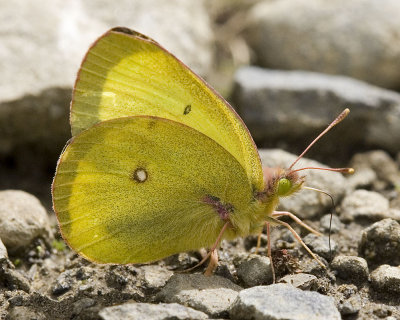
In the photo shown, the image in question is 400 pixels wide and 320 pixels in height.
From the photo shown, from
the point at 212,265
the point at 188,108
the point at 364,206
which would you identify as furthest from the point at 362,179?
the point at 188,108

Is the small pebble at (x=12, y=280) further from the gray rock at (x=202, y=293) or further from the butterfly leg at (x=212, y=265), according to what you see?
the butterfly leg at (x=212, y=265)

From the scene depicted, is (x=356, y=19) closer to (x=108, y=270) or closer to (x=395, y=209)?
(x=395, y=209)

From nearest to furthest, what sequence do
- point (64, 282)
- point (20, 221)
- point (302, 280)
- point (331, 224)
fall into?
point (302, 280) → point (64, 282) → point (20, 221) → point (331, 224)

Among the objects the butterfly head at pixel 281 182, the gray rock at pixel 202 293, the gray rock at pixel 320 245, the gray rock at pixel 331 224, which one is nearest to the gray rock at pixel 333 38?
the gray rock at pixel 331 224

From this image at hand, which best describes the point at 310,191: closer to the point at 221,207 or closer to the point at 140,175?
the point at 221,207

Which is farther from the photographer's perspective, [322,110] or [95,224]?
[322,110]

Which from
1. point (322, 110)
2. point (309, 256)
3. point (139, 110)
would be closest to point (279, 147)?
point (322, 110)

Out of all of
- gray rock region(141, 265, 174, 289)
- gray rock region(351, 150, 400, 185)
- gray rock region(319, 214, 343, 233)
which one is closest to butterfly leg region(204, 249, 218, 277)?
gray rock region(141, 265, 174, 289)
